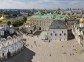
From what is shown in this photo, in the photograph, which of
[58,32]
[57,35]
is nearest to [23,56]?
[58,32]

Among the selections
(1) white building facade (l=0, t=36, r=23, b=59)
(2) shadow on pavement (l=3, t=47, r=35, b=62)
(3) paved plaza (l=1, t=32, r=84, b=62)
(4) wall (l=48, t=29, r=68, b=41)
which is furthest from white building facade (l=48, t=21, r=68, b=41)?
(1) white building facade (l=0, t=36, r=23, b=59)

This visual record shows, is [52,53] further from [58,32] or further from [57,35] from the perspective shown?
[57,35]

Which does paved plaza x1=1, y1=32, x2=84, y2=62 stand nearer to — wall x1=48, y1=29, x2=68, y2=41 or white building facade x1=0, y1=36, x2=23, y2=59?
white building facade x1=0, y1=36, x2=23, y2=59

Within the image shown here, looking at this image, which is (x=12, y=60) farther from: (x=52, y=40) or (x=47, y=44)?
(x=52, y=40)

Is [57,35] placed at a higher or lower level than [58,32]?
lower

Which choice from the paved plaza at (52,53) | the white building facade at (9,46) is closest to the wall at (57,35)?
the paved plaza at (52,53)

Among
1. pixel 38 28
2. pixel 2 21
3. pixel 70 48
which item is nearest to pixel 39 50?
pixel 70 48

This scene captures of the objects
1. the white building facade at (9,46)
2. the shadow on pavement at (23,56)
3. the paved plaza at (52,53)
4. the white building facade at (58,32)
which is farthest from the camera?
the white building facade at (58,32)

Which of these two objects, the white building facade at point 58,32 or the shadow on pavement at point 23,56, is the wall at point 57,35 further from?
the shadow on pavement at point 23,56
